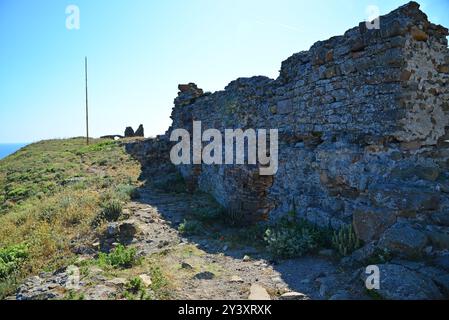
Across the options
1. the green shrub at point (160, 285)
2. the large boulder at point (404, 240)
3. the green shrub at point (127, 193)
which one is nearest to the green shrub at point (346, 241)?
the large boulder at point (404, 240)

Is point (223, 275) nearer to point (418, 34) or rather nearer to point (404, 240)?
point (404, 240)

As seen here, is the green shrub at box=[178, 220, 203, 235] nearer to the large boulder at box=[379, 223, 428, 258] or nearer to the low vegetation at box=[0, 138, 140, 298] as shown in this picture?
the low vegetation at box=[0, 138, 140, 298]

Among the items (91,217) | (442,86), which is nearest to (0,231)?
(91,217)

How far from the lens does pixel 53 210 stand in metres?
8.34

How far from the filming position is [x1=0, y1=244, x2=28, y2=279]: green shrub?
5.39 meters

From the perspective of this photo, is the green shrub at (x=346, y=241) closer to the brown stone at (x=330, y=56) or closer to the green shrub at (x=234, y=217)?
the brown stone at (x=330, y=56)

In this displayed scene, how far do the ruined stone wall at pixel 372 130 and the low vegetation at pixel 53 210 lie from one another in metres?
4.27

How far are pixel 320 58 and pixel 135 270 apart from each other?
4.49m

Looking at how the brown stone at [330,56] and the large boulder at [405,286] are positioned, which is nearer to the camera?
the large boulder at [405,286]

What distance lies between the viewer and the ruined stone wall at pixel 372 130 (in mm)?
4148

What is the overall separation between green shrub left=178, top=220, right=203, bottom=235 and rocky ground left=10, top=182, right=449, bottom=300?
0.71 feet

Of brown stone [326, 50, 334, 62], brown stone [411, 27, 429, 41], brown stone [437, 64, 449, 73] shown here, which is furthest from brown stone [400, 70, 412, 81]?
brown stone [326, 50, 334, 62]

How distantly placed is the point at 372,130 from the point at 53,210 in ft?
25.2
